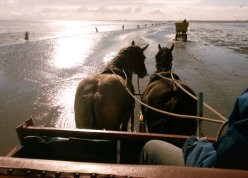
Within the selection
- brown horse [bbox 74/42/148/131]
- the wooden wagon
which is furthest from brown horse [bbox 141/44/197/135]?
the wooden wagon

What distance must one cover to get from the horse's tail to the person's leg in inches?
49.0

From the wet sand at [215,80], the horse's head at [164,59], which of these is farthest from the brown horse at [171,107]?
the wet sand at [215,80]

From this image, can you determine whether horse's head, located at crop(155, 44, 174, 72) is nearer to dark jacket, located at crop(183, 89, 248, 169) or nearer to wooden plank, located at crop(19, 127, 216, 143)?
wooden plank, located at crop(19, 127, 216, 143)

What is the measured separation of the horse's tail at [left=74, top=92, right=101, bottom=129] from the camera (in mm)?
3520

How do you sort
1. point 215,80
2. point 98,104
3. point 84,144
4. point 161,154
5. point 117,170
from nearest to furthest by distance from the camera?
point 117,170 < point 161,154 < point 84,144 < point 98,104 < point 215,80

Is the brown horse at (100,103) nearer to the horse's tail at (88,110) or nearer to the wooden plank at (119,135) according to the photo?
the horse's tail at (88,110)

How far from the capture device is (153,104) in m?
3.62

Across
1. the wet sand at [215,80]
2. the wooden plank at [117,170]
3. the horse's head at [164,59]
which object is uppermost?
the horse's head at [164,59]

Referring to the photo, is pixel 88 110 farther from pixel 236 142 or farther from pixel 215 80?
pixel 215 80

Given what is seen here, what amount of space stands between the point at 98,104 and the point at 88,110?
20 cm

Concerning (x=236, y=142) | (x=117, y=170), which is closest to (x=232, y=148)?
(x=236, y=142)

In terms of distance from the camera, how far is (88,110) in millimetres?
3545

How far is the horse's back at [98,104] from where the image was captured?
3.54 m

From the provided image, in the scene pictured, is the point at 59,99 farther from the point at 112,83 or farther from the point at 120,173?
the point at 120,173
